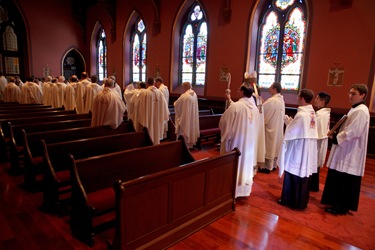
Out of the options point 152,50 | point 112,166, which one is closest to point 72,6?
point 152,50

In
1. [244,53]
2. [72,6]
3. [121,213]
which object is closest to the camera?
[121,213]

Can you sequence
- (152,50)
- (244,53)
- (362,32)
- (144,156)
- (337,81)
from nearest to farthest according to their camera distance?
1. (144,156)
2. (362,32)
3. (337,81)
4. (244,53)
5. (152,50)

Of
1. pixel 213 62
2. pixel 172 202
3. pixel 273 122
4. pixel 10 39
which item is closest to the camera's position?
pixel 172 202

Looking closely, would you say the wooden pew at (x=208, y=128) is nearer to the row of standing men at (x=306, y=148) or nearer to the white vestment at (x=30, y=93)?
the row of standing men at (x=306, y=148)

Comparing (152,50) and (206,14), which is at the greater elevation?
(206,14)

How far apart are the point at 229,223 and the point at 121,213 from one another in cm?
160

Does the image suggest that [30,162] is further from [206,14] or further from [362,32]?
[206,14]

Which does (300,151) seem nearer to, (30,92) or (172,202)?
(172,202)

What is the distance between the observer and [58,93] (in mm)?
10242

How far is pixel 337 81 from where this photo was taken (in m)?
7.02

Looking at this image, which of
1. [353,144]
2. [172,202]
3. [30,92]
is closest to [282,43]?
[353,144]

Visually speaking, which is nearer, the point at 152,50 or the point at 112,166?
the point at 112,166

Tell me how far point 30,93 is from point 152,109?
590cm

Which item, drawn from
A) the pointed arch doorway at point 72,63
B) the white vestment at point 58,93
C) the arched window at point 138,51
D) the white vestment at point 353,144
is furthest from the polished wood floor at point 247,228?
the pointed arch doorway at point 72,63
